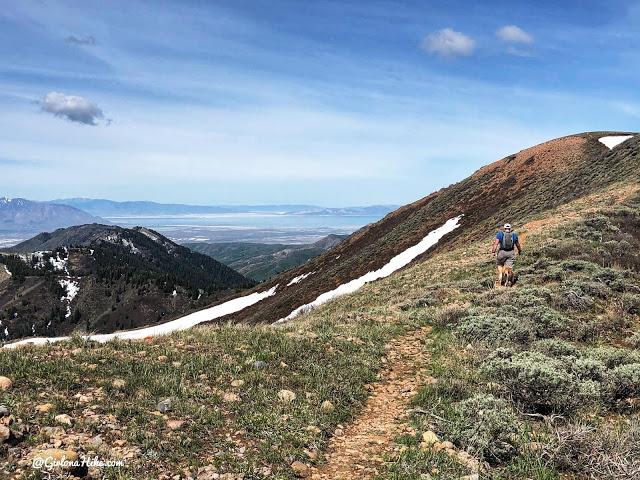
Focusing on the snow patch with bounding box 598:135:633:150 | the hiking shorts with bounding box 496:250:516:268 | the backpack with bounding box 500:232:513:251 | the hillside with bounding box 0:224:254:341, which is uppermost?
the snow patch with bounding box 598:135:633:150

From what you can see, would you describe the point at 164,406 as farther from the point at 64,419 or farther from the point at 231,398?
the point at 64,419

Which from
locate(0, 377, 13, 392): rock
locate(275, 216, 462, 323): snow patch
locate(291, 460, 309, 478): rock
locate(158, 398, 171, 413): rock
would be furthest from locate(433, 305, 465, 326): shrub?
locate(275, 216, 462, 323): snow patch

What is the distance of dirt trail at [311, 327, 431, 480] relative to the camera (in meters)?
4.94

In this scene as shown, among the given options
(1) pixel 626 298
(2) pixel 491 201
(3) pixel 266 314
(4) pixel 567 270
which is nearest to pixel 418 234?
(2) pixel 491 201

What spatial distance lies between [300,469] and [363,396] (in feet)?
8.09

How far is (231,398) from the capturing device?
622 cm

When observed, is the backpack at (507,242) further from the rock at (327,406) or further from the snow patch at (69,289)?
the snow patch at (69,289)

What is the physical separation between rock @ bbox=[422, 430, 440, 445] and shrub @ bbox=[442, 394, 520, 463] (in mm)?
226

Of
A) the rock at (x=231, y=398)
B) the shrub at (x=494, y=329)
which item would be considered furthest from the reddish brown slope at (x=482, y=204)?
the rock at (x=231, y=398)

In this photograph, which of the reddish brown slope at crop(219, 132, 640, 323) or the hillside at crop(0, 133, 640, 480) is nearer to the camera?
the hillside at crop(0, 133, 640, 480)

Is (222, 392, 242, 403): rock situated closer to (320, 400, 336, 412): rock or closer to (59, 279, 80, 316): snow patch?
(320, 400, 336, 412): rock

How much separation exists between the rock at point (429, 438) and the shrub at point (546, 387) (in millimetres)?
1973

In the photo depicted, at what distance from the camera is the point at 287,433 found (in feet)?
18.0

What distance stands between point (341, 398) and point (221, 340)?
139 inches
